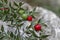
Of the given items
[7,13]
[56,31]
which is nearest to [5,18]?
[7,13]

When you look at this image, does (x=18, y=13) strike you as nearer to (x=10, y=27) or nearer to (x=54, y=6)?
(x=10, y=27)

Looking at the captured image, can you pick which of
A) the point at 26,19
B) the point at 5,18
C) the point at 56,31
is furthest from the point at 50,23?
the point at 5,18

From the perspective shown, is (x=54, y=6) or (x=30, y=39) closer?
(x=30, y=39)

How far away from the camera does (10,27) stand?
6.57 feet

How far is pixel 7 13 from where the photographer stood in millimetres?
1766

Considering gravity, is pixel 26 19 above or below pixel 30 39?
above

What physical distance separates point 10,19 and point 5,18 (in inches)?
2.0

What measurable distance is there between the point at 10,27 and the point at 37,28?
0.24m

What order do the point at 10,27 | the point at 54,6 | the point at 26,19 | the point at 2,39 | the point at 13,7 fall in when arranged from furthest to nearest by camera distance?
the point at 54,6
the point at 26,19
the point at 10,27
the point at 13,7
the point at 2,39

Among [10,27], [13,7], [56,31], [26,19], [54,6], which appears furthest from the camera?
[54,6]

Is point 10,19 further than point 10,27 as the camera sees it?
No

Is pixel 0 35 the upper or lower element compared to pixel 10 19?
lower

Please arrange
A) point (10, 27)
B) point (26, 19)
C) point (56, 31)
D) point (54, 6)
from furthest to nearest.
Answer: point (54, 6) → point (56, 31) → point (26, 19) → point (10, 27)

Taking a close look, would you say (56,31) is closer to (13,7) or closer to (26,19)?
(26,19)
